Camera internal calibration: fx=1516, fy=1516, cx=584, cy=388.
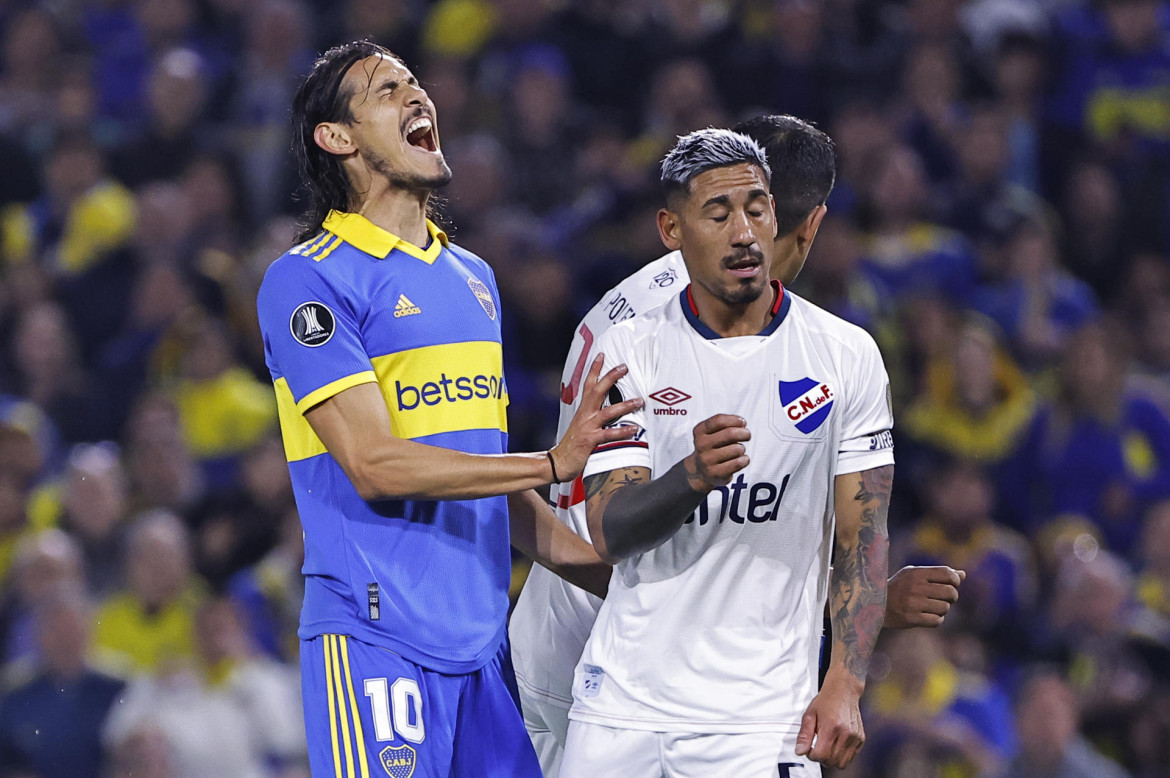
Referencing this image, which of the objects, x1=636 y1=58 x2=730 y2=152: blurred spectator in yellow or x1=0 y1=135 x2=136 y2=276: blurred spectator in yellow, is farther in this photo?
x1=0 y1=135 x2=136 y2=276: blurred spectator in yellow

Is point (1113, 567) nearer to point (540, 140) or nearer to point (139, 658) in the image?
point (540, 140)

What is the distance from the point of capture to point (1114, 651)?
7.07m

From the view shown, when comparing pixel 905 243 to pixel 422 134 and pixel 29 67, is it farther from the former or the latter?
pixel 29 67

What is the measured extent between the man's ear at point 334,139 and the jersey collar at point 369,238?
150 mm

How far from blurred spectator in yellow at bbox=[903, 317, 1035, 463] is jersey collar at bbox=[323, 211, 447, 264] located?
4576 mm

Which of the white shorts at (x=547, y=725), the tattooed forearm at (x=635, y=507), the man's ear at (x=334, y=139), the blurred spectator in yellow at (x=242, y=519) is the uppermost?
the man's ear at (x=334, y=139)

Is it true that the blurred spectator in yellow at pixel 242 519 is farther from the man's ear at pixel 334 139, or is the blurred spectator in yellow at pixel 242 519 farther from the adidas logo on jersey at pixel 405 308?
the adidas logo on jersey at pixel 405 308

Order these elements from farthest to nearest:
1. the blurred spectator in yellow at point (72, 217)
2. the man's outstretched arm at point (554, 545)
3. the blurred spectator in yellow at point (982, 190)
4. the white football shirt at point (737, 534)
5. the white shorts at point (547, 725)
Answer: the blurred spectator in yellow at point (72, 217) → the blurred spectator in yellow at point (982, 190) → the white shorts at point (547, 725) → the man's outstretched arm at point (554, 545) → the white football shirt at point (737, 534)

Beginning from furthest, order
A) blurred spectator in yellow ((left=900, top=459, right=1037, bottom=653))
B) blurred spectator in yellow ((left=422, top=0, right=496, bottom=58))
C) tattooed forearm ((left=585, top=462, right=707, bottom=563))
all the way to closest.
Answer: blurred spectator in yellow ((left=422, top=0, right=496, bottom=58))
blurred spectator in yellow ((left=900, top=459, right=1037, bottom=653))
tattooed forearm ((left=585, top=462, right=707, bottom=563))

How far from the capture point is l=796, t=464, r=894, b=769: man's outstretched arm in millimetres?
3266

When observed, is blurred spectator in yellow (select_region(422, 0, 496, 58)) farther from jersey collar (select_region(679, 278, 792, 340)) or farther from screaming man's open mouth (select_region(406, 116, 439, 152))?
jersey collar (select_region(679, 278, 792, 340))

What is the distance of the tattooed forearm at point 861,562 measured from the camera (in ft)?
11.2

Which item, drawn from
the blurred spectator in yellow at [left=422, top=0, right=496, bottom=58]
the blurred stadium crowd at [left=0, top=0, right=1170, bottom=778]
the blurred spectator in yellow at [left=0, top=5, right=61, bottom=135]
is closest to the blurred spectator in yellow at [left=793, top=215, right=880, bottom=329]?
the blurred stadium crowd at [left=0, top=0, right=1170, bottom=778]

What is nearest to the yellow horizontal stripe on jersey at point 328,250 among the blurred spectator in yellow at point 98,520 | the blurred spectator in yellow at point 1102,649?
the blurred spectator in yellow at point 98,520
